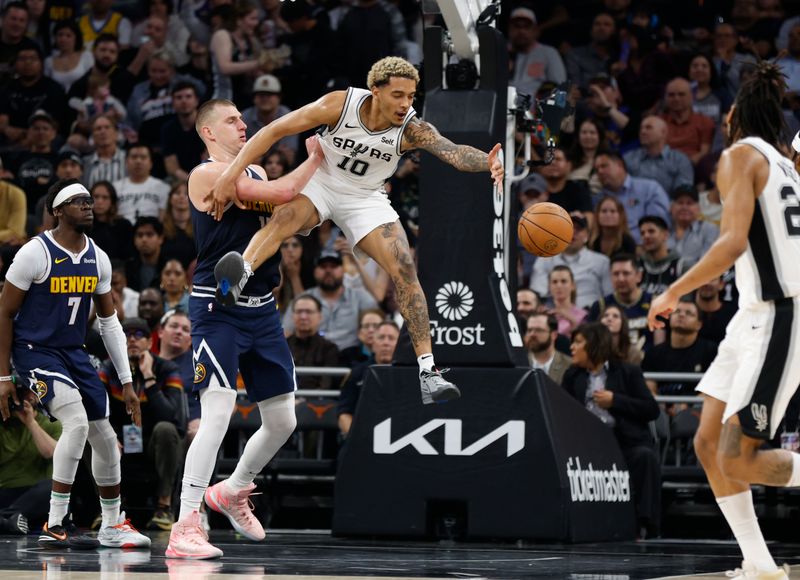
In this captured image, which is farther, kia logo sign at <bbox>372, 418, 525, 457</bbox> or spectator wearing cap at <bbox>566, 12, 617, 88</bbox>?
spectator wearing cap at <bbox>566, 12, 617, 88</bbox>

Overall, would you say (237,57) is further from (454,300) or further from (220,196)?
(220,196)

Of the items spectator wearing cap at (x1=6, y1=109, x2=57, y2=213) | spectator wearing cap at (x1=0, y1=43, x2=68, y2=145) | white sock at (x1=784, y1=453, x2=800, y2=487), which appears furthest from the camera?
spectator wearing cap at (x1=0, y1=43, x2=68, y2=145)

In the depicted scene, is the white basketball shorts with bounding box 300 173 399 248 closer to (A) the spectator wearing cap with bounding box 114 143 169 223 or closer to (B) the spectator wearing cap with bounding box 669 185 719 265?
(B) the spectator wearing cap with bounding box 669 185 719 265

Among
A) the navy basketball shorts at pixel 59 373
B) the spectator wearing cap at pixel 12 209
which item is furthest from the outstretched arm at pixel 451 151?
the spectator wearing cap at pixel 12 209

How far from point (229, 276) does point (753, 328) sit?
2.99 metres

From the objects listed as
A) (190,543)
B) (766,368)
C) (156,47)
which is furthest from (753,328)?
(156,47)

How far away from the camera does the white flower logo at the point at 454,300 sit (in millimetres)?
9812

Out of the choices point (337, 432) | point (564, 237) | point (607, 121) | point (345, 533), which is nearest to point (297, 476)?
point (337, 432)

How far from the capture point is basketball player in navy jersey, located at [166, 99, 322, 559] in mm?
8133

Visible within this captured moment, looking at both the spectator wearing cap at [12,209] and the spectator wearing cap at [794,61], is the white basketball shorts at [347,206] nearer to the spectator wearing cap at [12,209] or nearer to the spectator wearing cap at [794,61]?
the spectator wearing cap at [12,209]

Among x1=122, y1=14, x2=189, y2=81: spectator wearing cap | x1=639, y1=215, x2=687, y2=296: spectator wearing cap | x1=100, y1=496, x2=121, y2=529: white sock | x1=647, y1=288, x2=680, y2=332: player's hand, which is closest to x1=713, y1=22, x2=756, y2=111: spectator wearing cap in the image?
x1=639, y1=215, x2=687, y2=296: spectator wearing cap

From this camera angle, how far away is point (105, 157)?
A: 52.3ft

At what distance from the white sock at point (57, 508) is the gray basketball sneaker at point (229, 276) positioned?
2322 mm

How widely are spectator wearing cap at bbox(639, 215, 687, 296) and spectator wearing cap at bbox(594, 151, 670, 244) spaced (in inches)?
34.3
